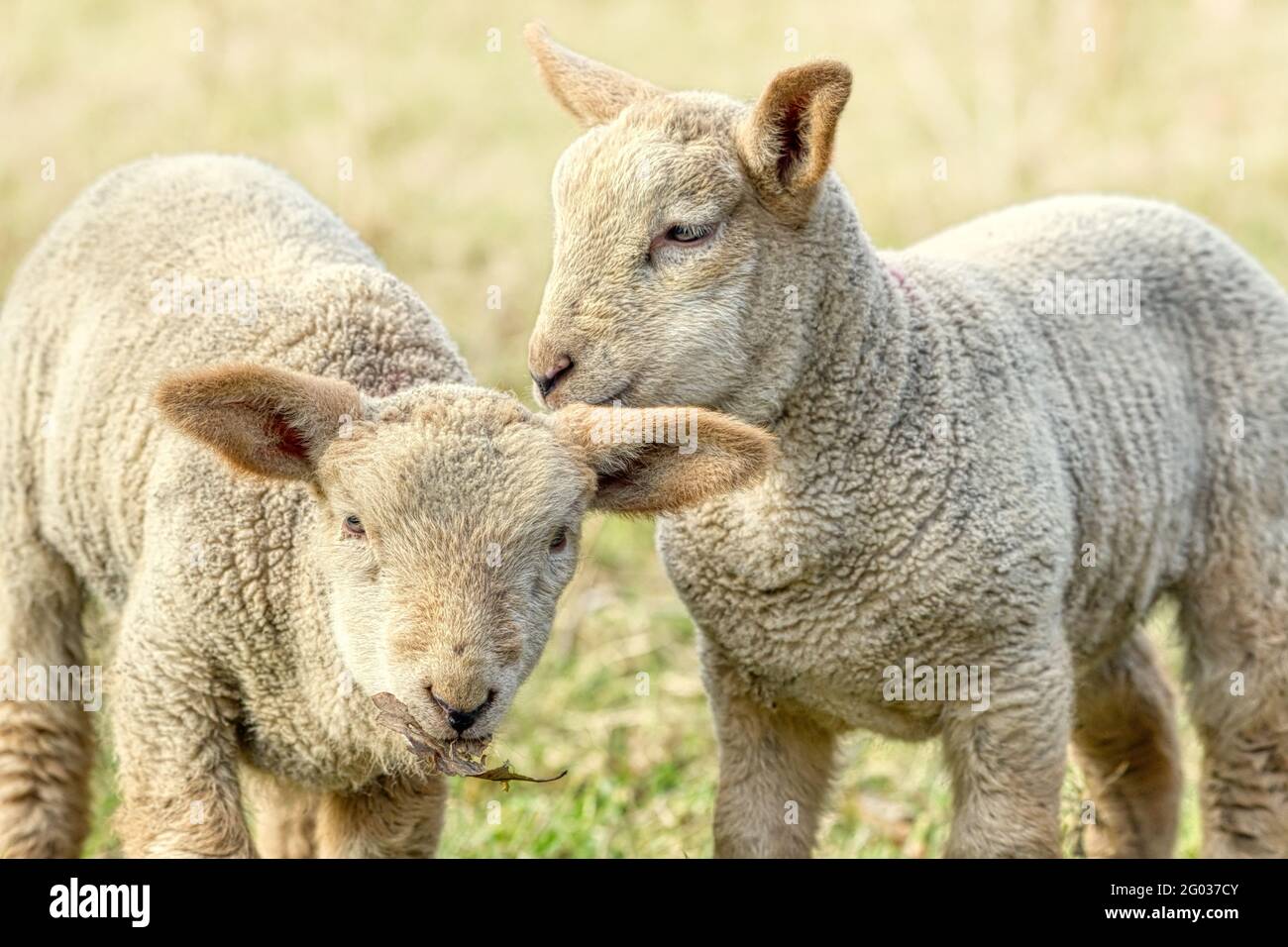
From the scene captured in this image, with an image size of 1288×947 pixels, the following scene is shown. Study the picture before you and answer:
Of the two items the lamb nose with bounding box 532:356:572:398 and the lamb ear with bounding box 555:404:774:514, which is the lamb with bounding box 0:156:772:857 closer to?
the lamb ear with bounding box 555:404:774:514

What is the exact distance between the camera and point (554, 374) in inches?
192

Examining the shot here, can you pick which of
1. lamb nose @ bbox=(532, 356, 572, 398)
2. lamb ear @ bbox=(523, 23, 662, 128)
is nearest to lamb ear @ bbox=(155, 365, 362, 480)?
lamb nose @ bbox=(532, 356, 572, 398)

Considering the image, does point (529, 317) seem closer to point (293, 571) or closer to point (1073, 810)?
point (1073, 810)

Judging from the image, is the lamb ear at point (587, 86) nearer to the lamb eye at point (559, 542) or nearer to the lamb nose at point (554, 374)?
the lamb nose at point (554, 374)

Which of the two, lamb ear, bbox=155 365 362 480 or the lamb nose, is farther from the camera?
the lamb nose

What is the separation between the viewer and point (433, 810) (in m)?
5.41

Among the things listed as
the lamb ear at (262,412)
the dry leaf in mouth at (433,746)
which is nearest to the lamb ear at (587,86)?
the lamb ear at (262,412)

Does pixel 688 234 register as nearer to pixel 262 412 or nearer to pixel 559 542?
pixel 559 542

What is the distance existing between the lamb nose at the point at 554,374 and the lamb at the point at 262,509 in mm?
180

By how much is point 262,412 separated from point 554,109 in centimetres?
926

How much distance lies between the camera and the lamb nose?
4.86 m

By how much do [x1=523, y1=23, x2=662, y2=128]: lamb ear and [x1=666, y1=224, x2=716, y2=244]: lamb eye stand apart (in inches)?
21.8
